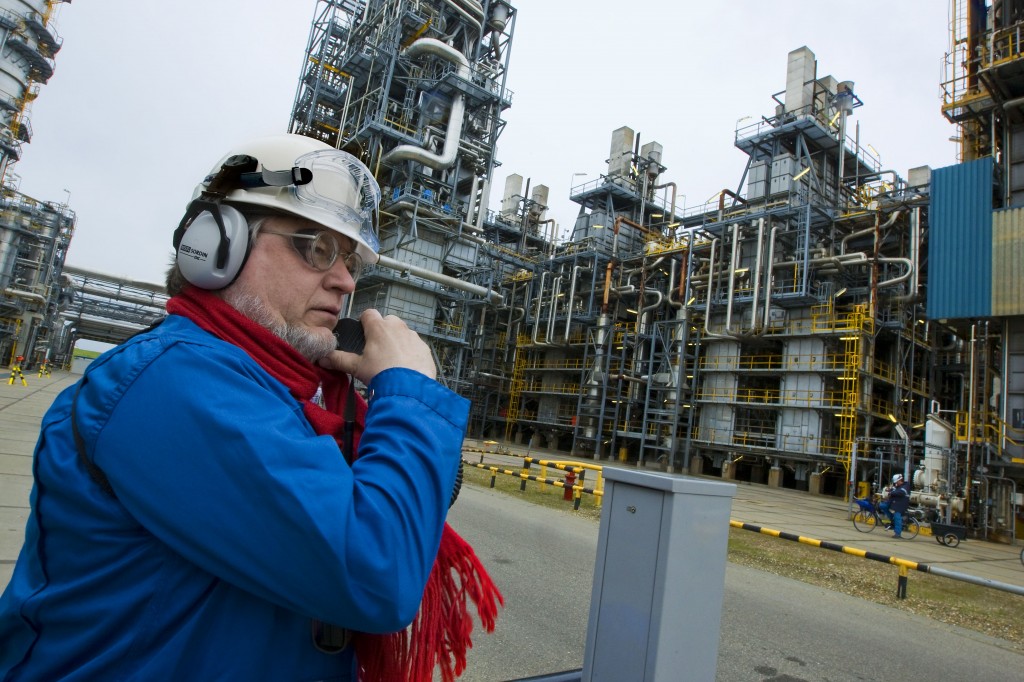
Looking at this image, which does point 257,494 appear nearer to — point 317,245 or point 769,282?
point 317,245

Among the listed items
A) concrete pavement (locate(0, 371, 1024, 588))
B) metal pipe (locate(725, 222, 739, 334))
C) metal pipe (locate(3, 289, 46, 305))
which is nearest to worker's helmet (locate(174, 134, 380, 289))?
concrete pavement (locate(0, 371, 1024, 588))

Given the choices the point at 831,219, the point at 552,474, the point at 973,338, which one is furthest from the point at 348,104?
the point at 973,338

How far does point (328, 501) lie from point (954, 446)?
20.1m

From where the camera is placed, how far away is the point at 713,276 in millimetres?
27500

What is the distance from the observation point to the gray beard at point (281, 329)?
4.15 feet

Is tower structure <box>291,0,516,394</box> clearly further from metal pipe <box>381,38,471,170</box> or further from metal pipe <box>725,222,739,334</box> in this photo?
metal pipe <box>725,222,739,334</box>

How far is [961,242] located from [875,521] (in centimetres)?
1006

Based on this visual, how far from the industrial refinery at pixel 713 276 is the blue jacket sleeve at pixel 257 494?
18.0 metres

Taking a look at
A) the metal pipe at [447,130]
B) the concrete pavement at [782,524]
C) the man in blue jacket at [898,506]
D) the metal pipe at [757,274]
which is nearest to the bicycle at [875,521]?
the concrete pavement at [782,524]

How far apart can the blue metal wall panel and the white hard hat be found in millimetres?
20966

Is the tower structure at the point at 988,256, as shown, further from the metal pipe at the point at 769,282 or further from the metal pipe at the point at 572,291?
the metal pipe at the point at 572,291

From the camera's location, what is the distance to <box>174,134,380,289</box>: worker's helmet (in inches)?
48.9

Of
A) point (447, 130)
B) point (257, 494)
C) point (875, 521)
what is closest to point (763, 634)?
point (257, 494)

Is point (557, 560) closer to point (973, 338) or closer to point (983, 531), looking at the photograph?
point (983, 531)
